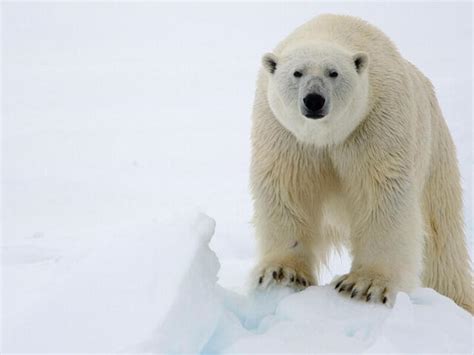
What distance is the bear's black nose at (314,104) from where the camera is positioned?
2936 mm

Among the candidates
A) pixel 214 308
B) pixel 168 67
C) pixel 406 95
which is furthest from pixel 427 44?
pixel 214 308

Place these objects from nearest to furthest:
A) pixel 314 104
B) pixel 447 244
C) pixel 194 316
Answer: pixel 194 316
pixel 314 104
pixel 447 244

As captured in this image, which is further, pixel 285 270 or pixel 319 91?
pixel 285 270

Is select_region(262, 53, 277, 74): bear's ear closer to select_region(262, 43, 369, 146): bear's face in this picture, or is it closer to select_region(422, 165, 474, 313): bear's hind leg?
select_region(262, 43, 369, 146): bear's face

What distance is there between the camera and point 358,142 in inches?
127

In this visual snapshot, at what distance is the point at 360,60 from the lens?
315cm

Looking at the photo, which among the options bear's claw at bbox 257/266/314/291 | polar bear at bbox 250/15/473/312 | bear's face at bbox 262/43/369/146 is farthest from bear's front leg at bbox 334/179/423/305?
bear's face at bbox 262/43/369/146

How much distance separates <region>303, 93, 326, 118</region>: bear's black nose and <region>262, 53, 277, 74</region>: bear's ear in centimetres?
38

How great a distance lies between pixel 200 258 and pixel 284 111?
0.81 m

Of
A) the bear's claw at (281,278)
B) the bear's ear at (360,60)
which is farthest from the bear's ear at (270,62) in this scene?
the bear's claw at (281,278)

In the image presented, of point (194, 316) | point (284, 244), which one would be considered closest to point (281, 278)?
point (284, 244)

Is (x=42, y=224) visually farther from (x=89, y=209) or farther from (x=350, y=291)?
(x=350, y=291)

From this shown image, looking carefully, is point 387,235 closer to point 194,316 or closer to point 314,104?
point 314,104

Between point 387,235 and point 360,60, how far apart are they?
80cm
